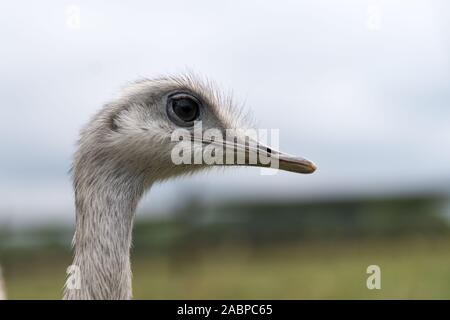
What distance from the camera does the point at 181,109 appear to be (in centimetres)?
373

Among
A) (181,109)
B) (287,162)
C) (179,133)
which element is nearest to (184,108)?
(181,109)

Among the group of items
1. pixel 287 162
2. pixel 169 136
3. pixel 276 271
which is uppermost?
pixel 276 271

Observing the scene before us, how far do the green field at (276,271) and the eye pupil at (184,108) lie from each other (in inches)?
164

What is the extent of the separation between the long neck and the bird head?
0.13 metres

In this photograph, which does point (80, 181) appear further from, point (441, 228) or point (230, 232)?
point (230, 232)

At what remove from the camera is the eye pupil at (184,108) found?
372 centimetres

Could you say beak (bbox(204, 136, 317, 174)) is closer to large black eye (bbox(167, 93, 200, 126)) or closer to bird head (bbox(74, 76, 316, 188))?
bird head (bbox(74, 76, 316, 188))

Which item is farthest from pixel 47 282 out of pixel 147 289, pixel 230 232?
pixel 230 232

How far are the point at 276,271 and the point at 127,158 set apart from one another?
1062cm

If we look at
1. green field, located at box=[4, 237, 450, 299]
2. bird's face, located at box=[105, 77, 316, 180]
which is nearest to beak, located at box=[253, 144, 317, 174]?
bird's face, located at box=[105, 77, 316, 180]

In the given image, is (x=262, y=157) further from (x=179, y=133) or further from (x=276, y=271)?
(x=276, y=271)

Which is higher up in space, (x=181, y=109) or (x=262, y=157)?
(x=181, y=109)

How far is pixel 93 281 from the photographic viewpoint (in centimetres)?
325

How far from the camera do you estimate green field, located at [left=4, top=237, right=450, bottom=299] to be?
372 inches
